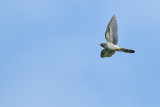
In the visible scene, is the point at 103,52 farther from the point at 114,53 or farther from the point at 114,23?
the point at 114,23

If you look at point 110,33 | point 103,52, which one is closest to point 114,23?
point 110,33

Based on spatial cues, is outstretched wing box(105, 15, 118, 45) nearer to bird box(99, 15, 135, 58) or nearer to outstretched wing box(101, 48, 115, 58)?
bird box(99, 15, 135, 58)

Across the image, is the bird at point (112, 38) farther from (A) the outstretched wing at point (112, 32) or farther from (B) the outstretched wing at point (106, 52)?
(B) the outstretched wing at point (106, 52)

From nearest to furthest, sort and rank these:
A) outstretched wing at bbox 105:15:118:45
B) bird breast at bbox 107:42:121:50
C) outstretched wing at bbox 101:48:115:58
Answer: outstretched wing at bbox 105:15:118:45 < bird breast at bbox 107:42:121:50 < outstretched wing at bbox 101:48:115:58

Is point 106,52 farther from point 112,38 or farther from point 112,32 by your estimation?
point 112,32

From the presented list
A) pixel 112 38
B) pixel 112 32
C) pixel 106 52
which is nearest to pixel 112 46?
pixel 112 38

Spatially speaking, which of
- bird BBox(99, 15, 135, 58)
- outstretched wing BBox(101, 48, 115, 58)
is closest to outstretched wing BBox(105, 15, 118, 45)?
bird BBox(99, 15, 135, 58)

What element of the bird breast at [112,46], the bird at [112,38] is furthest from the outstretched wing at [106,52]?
the bird breast at [112,46]

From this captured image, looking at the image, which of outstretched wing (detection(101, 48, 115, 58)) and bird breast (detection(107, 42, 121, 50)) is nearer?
bird breast (detection(107, 42, 121, 50))

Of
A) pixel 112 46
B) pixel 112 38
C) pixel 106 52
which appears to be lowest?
pixel 112 46

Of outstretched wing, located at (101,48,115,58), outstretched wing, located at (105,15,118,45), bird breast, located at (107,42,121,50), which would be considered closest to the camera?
outstretched wing, located at (105,15,118,45)
